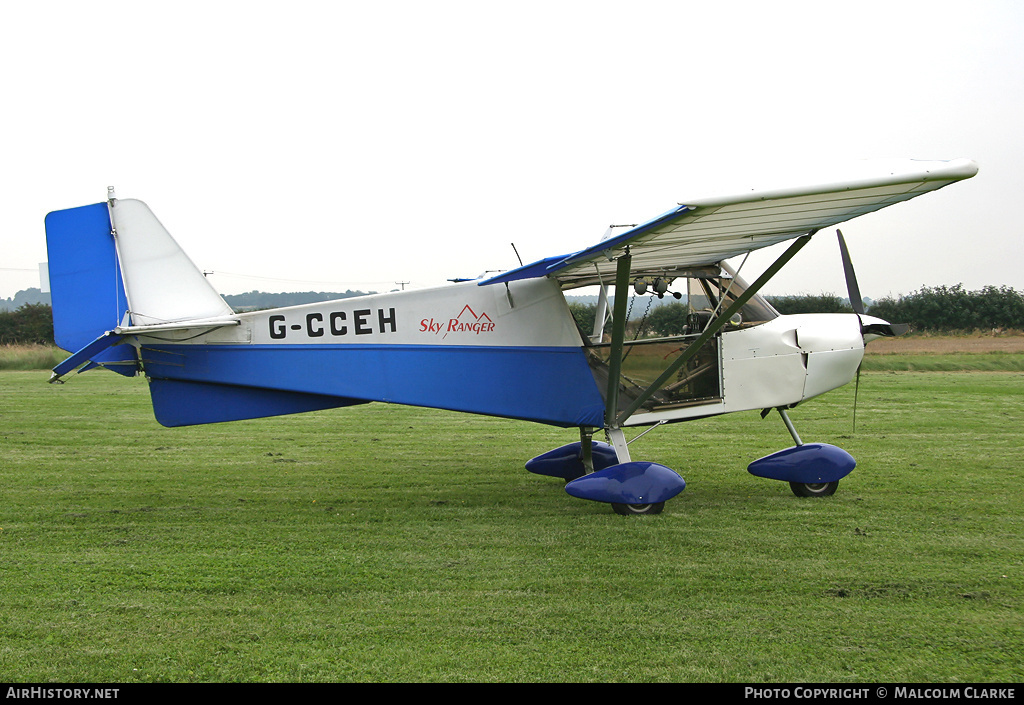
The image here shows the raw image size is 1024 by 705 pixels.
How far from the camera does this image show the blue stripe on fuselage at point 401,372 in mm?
6391

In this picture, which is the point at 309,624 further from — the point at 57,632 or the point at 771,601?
the point at 771,601

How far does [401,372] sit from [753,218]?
122 inches

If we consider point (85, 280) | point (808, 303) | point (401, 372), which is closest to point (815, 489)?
point (401, 372)

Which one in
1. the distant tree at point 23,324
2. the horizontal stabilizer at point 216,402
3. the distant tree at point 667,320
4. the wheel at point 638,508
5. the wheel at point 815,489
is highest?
the distant tree at point 23,324

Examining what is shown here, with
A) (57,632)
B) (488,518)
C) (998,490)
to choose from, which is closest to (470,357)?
(488,518)

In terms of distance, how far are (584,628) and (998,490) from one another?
5.20m

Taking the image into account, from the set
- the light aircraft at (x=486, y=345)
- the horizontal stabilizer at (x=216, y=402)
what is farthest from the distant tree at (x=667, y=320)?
the horizontal stabilizer at (x=216, y=402)

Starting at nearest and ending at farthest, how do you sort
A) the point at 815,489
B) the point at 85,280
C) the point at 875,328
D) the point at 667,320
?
the point at 85,280
the point at 815,489
the point at 667,320
the point at 875,328

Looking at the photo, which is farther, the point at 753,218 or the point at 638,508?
the point at 638,508

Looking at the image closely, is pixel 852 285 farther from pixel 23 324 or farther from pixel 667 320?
pixel 23 324

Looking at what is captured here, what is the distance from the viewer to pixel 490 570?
15.8 feet

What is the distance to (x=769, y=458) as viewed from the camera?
6.91 m

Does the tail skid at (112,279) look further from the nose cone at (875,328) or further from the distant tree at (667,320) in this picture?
the nose cone at (875,328)

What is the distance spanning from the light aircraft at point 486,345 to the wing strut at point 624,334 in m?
0.01
